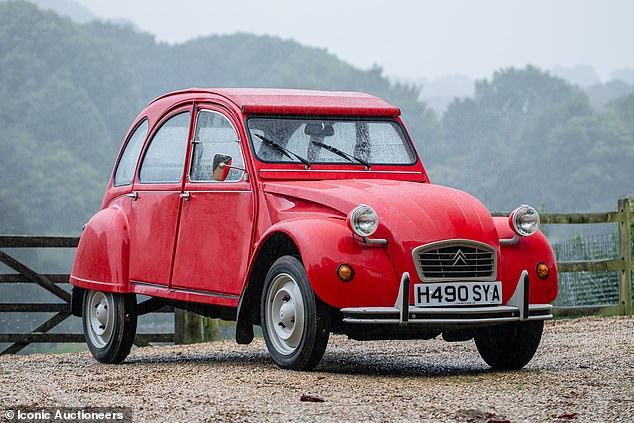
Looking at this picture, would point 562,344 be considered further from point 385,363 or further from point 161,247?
point 161,247

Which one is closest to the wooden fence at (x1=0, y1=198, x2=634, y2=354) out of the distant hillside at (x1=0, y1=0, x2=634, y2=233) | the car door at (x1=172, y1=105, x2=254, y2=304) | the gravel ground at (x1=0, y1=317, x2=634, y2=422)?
the gravel ground at (x1=0, y1=317, x2=634, y2=422)

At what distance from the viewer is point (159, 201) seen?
9125 millimetres

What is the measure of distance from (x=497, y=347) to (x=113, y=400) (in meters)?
2.94

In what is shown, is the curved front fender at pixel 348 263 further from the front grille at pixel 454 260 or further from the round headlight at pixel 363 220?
the front grille at pixel 454 260

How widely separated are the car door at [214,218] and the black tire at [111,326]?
737 mm

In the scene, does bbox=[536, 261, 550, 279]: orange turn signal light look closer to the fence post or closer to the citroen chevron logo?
the citroen chevron logo

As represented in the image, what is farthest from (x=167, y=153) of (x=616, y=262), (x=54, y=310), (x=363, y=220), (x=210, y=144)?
(x=616, y=262)

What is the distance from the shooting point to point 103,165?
94312 mm

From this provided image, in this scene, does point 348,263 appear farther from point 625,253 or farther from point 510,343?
point 625,253

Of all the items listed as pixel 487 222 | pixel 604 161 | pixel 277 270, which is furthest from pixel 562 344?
pixel 604 161

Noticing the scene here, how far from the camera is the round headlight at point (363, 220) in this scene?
7.16 metres

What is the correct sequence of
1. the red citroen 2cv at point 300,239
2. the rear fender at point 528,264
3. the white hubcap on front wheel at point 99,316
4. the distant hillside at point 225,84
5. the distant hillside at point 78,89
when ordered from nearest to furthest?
the red citroen 2cv at point 300,239 < the rear fender at point 528,264 < the white hubcap on front wheel at point 99,316 < the distant hillside at point 78,89 < the distant hillside at point 225,84

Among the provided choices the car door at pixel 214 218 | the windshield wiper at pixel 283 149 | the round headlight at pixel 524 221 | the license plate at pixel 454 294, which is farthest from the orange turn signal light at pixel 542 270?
the car door at pixel 214 218

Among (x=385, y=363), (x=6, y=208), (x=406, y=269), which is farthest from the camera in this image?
(x=6, y=208)
